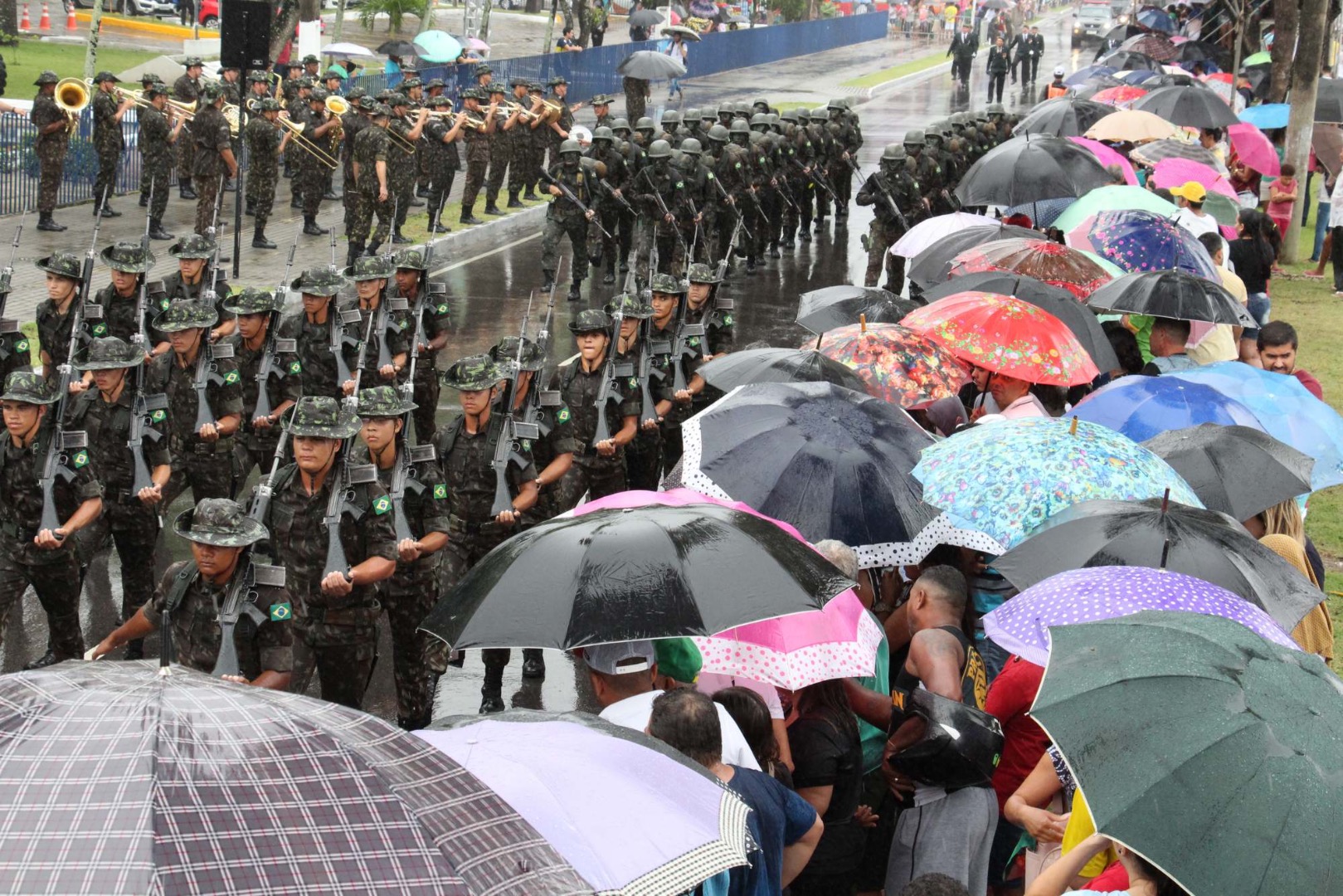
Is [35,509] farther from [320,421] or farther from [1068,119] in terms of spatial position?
[1068,119]

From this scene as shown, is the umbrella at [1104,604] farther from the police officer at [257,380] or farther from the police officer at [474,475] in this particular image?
the police officer at [257,380]

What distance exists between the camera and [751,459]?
6.86m

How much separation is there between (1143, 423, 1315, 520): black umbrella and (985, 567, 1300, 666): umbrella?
1.62m

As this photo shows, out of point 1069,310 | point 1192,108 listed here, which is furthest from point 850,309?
point 1192,108

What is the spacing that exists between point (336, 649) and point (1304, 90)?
1801 cm

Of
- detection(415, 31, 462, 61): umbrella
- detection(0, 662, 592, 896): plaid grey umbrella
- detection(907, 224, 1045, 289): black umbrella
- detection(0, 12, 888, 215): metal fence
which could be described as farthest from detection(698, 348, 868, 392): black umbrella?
detection(415, 31, 462, 61): umbrella

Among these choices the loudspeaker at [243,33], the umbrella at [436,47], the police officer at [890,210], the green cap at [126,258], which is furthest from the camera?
the umbrella at [436,47]

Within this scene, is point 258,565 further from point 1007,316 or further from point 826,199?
point 826,199

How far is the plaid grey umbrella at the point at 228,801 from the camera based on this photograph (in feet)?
9.45

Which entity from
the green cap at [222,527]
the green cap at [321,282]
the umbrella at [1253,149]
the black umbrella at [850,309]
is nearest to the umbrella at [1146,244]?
the black umbrella at [850,309]

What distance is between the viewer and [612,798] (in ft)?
12.8

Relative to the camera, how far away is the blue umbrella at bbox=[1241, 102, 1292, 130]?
2462cm

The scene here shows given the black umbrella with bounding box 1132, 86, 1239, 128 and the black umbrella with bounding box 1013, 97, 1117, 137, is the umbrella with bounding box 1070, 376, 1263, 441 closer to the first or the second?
the black umbrella with bounding box 1132, 86, 1239, 128

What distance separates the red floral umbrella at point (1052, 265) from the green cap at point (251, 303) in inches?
177
